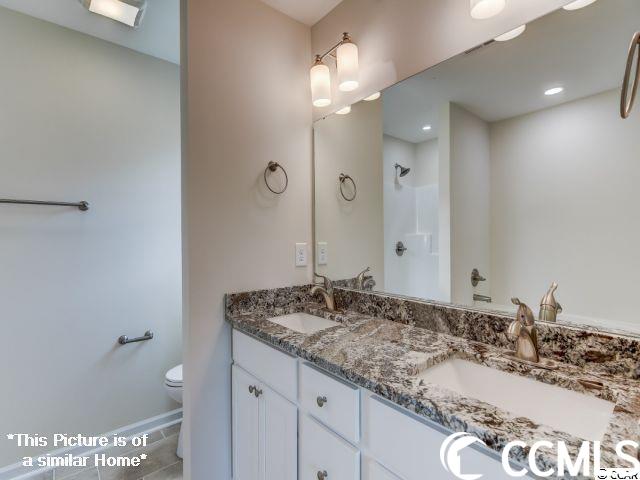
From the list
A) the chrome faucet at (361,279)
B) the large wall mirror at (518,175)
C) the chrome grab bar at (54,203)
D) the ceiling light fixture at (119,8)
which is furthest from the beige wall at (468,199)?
the chrome grab bar at (54,203)

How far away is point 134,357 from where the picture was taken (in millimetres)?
2068

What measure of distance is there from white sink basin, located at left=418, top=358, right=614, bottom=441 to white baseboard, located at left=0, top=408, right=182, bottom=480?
6.74 feet

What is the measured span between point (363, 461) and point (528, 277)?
2.54ft

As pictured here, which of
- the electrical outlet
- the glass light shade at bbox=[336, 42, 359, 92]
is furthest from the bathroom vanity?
the glass light shade at bbox=[336, 42, 359, 92]

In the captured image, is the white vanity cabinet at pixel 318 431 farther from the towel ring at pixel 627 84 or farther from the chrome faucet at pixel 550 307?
the towel ring at pixel 627 84

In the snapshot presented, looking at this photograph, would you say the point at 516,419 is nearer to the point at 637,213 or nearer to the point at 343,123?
the point at 637,213

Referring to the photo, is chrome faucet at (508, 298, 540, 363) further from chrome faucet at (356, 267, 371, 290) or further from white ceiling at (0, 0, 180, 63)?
white ceiling at (0, 0, 180, 63)

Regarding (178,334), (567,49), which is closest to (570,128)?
(567,49)

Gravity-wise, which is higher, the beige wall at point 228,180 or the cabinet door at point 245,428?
the beige wall at point 228,180

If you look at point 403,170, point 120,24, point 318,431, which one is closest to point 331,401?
point 318,431

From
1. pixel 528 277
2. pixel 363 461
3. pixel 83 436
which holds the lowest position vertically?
pixel 83 436

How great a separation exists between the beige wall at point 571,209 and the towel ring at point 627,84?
0.02 m

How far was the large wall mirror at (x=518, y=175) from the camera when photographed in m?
0.88

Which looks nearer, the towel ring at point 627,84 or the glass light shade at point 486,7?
the towel ring at point 627,84
